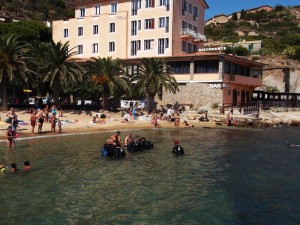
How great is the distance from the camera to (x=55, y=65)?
3894 cm

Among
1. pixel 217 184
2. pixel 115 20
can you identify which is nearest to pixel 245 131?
pixel 217 184

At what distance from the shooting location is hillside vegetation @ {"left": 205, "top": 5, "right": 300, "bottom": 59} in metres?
113

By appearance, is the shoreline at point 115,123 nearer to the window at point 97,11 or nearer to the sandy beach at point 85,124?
the sandy beach at point 85,124

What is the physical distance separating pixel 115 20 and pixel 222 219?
49.5m

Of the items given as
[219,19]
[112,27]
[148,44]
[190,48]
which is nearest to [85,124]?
[148,44]

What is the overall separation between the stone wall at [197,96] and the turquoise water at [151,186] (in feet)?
71.8

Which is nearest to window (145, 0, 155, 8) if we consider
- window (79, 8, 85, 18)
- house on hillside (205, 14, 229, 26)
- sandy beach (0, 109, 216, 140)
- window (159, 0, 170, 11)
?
window (159, 0, 170, 11)

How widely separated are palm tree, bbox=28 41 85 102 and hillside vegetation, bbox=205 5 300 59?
7304cm

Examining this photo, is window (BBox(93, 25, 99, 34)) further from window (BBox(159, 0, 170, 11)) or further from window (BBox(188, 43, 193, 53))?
window (BBox(188, 43, 193, 53))

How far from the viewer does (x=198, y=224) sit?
35.9 ft

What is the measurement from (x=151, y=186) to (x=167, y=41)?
4015cm

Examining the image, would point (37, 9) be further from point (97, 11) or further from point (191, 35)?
point (191, 35)

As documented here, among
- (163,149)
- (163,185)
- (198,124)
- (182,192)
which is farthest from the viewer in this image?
(198,124)

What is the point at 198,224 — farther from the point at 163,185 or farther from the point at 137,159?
Result: the point at 137,159
